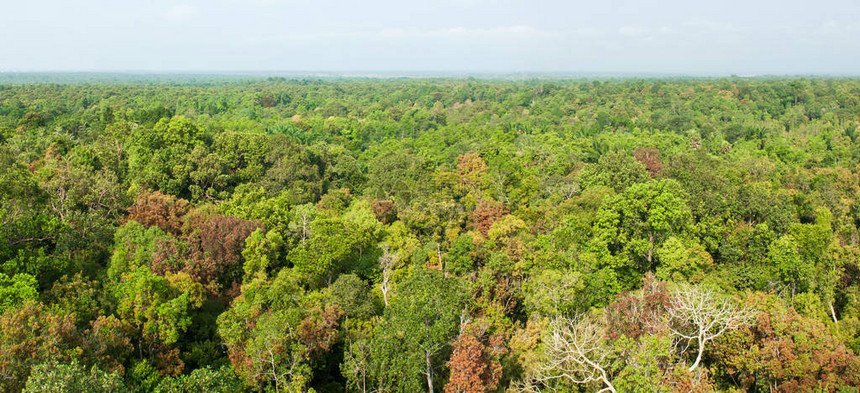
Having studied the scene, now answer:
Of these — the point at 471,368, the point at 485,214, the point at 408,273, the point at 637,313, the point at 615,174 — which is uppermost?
the point at 615,174

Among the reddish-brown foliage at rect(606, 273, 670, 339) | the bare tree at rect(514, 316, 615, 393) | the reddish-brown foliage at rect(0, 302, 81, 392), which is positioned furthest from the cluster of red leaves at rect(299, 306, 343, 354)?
the reddish-brown foliage at rect(606, 273, 670, 339)

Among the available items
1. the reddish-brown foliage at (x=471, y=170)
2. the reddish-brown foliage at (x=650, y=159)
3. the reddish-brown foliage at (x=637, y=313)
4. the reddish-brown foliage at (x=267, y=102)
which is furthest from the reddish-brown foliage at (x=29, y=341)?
the reddish-brown foliage at (x=267, y=102)

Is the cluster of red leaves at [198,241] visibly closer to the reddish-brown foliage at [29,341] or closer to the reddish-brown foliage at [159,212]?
the reddish-brown foliage at [159,212]

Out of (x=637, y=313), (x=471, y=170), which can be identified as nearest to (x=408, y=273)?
(x=637, y=313)

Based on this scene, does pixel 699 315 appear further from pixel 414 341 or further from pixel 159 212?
pixel 159 212

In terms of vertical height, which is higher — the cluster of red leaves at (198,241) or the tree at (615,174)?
the tree at (615,174)
